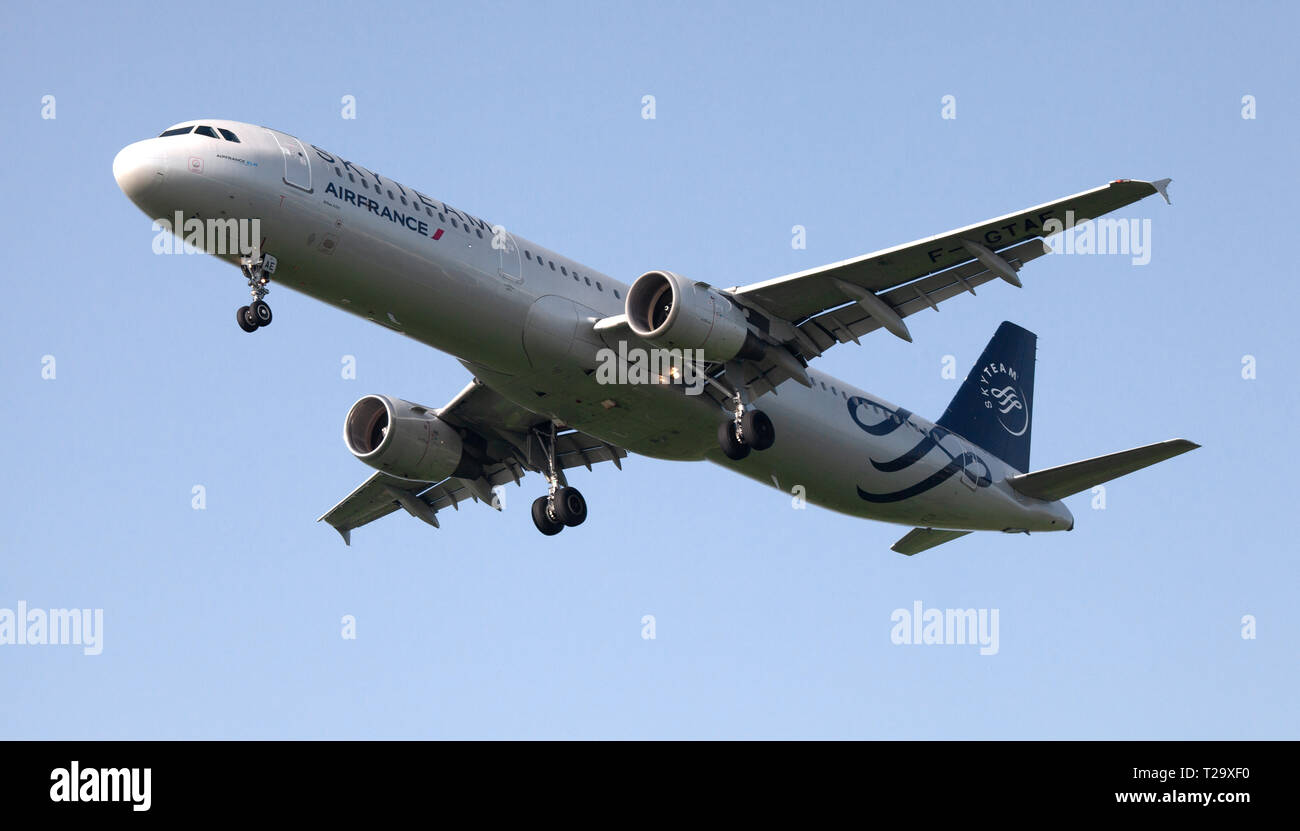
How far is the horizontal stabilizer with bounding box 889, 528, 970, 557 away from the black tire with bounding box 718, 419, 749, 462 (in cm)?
999

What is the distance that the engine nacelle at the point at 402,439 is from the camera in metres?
37.2

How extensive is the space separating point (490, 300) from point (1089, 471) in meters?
16.3

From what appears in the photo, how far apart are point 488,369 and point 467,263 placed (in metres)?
2.68

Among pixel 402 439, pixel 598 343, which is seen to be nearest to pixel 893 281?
pixel 598 343

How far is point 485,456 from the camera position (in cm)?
3888

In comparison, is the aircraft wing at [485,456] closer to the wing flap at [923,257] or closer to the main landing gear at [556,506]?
the main landing gear at [556,506]

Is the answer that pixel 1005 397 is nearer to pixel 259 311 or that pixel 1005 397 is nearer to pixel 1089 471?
pixel 1089 471

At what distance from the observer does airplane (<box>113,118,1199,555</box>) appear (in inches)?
1168

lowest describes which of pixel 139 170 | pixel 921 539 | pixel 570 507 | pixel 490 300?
pixel 921 539

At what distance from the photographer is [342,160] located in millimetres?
30938

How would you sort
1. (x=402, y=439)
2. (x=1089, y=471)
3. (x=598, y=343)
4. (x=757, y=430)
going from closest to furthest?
(x=598, y=343), (x=757, y=430), (x=402, y=439), (x=1089, y=471)

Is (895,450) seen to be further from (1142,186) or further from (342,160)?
(342,160)
